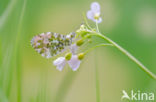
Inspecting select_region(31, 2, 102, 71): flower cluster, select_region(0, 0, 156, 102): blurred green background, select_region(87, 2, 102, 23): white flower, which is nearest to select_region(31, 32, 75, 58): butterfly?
select_region(31, 2, 102, 71): flower cluster

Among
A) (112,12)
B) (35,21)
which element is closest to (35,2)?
(35,21)

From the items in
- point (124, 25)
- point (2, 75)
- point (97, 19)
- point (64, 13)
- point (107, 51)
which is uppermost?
point (64, 13)

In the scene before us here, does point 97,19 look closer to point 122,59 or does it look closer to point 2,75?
point 2,75

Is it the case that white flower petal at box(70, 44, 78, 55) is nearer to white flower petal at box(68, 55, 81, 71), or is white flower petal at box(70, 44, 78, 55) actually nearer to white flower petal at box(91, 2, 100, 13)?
white flower petal at box(68, 55, 81, 71)

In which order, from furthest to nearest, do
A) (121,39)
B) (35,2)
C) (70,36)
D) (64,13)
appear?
(64,13), (35,2), (121,39), (70,36)

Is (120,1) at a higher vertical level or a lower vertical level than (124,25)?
higher

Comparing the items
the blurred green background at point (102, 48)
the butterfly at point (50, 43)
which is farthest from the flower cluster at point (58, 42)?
the blurred green background at point (102, 48)

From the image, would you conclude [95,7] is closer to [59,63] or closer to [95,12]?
[95,12]

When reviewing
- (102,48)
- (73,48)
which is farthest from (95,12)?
(102,48)
